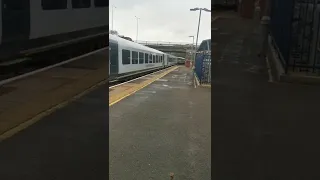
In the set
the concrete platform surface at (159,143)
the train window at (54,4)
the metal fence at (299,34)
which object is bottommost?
the concrete platform surface at (159,143)

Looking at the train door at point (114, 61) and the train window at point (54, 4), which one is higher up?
the train window at point (54, 4)

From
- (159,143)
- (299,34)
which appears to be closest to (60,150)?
(159,143)

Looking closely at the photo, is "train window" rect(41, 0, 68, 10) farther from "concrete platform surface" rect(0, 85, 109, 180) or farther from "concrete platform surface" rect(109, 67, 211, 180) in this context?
"concrete platform surface" rect(0, 85, 109, 180)

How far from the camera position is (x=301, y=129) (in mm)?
2455

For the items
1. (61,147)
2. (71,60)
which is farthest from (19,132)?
(71,60)

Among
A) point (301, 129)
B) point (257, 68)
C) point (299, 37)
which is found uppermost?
point (299, 37)

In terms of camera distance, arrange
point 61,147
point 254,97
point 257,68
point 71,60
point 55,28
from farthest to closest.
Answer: point 71,60 → point 55,28 → point 61,147 → point 254,97 → point 257,68

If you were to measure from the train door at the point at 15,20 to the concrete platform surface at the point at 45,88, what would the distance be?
0.76 metres

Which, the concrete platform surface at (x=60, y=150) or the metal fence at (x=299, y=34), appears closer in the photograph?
the concrete platform surface at (x=60, y=150)

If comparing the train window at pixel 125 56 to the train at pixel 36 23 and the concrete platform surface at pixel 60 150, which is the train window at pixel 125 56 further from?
the concrete platform surface at pixel 60 150

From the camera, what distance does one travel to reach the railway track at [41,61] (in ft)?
19.0

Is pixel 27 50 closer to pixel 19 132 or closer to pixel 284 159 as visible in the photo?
pixel 19 132

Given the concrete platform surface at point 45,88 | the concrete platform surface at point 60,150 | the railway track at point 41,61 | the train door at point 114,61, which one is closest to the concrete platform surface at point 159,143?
the concrete platform surface at point 60,150

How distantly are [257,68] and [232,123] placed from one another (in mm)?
464
